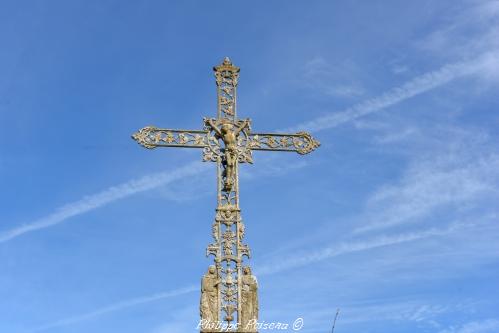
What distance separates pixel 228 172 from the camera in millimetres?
12891

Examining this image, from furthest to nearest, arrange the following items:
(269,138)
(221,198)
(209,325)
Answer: (269,138) → (221,198) → (209,325)

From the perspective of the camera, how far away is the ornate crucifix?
464 inches

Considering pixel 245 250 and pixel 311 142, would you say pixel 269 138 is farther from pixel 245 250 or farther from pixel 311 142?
pixel 245 250

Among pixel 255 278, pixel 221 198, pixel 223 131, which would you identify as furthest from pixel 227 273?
pixel 223 131

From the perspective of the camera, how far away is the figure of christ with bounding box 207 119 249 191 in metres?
12.8

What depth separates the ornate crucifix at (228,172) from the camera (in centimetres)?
1180

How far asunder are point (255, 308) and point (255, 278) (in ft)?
1.56

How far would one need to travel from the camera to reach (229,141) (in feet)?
43.2

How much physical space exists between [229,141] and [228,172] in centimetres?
59

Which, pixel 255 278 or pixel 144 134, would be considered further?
pixel 144 134

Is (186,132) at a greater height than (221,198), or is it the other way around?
(186,132)

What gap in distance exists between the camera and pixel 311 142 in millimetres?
13867

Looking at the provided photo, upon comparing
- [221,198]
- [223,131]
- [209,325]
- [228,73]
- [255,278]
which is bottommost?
[209,325]

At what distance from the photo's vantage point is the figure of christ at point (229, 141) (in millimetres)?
12844
